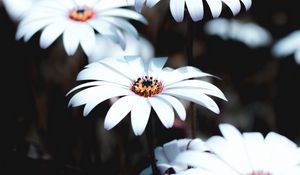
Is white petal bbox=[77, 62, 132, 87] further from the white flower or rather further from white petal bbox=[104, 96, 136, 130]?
the white flower

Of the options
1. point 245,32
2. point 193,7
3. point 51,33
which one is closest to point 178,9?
point 193,7

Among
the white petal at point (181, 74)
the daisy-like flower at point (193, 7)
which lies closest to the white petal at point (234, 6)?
the daisy-like flower at point (193, 7)

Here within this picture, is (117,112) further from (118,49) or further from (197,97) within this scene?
(118,49)

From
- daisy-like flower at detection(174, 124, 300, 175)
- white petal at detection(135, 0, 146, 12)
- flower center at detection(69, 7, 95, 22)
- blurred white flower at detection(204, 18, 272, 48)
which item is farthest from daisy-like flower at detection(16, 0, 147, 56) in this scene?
blurred white flower at detection(204, 18, 272, 48)

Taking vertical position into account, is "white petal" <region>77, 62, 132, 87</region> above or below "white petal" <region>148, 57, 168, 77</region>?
below

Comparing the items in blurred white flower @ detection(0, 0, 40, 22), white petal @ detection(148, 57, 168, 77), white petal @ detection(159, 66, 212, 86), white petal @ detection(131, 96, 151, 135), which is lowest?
white petal @ detection(131, 96, 151, 135)

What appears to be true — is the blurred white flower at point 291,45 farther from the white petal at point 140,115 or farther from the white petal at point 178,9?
the white petal at point 140,115

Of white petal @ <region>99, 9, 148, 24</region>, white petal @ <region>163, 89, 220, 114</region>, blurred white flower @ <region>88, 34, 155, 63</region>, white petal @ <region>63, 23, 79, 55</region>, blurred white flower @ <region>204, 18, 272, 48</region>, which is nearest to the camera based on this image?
white petal @ <region>163, 89, 220, 114</region>
